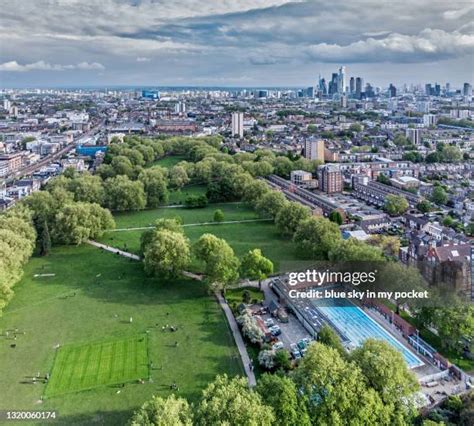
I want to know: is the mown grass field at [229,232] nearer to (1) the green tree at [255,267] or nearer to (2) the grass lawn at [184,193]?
(1) the green tree at [255,267]

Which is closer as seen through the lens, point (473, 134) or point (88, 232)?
point (88, 232)

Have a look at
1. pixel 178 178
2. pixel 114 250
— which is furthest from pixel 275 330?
pixel 178 178

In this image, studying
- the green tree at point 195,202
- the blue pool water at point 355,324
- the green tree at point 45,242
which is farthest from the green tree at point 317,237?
the green tree at point 195,202


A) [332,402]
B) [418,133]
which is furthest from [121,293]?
[418,133]

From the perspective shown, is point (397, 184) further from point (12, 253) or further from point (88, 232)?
point (12, 253)

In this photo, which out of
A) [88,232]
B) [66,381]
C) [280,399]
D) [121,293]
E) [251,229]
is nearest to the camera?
[280,399]

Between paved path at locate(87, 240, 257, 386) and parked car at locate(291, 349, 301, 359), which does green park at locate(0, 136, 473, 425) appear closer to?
paved path at locate(87, 240, 257, 386)

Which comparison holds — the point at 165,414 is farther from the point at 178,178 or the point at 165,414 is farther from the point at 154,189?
the point at 178,178

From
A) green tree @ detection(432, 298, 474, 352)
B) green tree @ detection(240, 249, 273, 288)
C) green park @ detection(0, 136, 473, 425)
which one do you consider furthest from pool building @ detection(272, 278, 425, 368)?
green park @ detection(0, 136, 473, 425)
